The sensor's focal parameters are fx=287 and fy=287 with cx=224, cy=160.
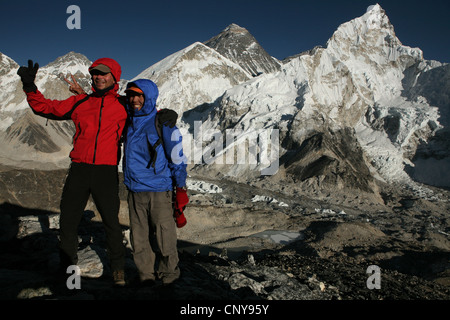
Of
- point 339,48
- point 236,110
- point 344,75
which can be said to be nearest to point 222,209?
point 236,110

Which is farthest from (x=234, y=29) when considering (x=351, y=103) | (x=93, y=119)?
(x=93, y=119)

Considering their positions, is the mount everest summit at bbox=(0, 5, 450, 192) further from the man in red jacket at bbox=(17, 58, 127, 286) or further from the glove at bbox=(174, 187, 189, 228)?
the man in red jacket at bbox=(17, 58, 127, 286)

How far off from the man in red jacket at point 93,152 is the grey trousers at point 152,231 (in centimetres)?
22

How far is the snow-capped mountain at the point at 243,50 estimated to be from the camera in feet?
238

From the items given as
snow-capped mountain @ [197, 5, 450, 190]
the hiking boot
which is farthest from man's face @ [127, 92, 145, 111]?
snow-capped mountain @ [197, 5, 450, 190]

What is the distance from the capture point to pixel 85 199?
308 centimetres

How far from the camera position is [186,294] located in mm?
2906

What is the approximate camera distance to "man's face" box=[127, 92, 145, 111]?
9.87 ft

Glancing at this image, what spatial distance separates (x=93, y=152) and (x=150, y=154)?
59 cm

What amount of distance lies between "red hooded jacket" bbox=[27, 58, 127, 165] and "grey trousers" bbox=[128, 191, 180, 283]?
545 millimetres

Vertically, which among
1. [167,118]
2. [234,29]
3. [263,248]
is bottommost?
[263,248]

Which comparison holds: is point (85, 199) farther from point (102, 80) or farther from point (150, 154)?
point (102, 80)

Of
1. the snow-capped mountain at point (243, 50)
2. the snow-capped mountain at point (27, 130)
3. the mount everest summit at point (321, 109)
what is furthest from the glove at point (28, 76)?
the snow-capped mountain at point (243, 50)

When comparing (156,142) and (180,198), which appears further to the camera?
(180,198)
